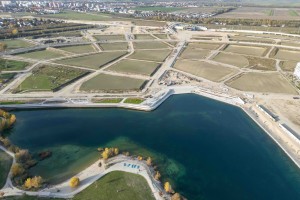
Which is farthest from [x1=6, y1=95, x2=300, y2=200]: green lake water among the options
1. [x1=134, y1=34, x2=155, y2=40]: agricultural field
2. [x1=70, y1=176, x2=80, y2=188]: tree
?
[x1=134, y1=34, x2=155, y2=40]: agricultural field

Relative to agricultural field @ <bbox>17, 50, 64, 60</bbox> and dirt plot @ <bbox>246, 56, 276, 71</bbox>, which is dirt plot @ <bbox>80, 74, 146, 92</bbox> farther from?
dirt plot @ <bbox>246, 56, 276, 71</bbox>

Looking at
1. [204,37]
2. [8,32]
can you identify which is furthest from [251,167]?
[8,32]

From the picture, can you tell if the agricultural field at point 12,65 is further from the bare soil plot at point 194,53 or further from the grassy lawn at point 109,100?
the bare soil plot at point 194,53

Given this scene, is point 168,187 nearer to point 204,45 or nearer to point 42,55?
point 42,55

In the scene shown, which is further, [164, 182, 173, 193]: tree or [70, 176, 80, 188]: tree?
[70, 176, 80, 188]: tree

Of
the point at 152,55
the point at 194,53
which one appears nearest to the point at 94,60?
the point at 152,55

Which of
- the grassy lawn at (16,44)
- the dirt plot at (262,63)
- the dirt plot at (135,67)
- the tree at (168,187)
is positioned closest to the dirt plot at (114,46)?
the dirt plot at (135,67)
